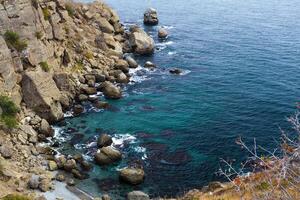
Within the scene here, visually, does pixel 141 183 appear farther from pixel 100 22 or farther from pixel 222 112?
pixel 100 22

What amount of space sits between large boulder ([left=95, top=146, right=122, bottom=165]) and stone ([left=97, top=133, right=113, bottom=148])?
2572 millimetres

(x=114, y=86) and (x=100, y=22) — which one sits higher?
(x=100, y=22)

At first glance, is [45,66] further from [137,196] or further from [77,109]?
[137,196]

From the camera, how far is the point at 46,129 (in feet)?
201

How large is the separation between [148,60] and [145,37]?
875 cm

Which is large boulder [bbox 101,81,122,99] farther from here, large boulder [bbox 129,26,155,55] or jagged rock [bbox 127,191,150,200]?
jagged rock [bbox 127,191,150,200]

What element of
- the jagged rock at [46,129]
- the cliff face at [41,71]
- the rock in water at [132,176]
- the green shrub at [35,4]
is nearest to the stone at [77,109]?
the cliff face at [41,71]

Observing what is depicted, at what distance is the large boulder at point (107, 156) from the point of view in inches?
2156

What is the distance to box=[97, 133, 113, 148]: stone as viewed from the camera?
192 feet

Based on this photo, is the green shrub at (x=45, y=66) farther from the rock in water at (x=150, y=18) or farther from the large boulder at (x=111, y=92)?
the rock in water at (x=150, y=18)

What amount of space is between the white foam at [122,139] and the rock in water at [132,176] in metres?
8.34

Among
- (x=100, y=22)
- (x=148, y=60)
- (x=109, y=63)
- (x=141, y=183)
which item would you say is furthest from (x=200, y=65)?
(x=141, y=183)

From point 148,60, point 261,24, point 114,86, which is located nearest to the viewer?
point 114,86

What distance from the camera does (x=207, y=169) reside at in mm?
54156
